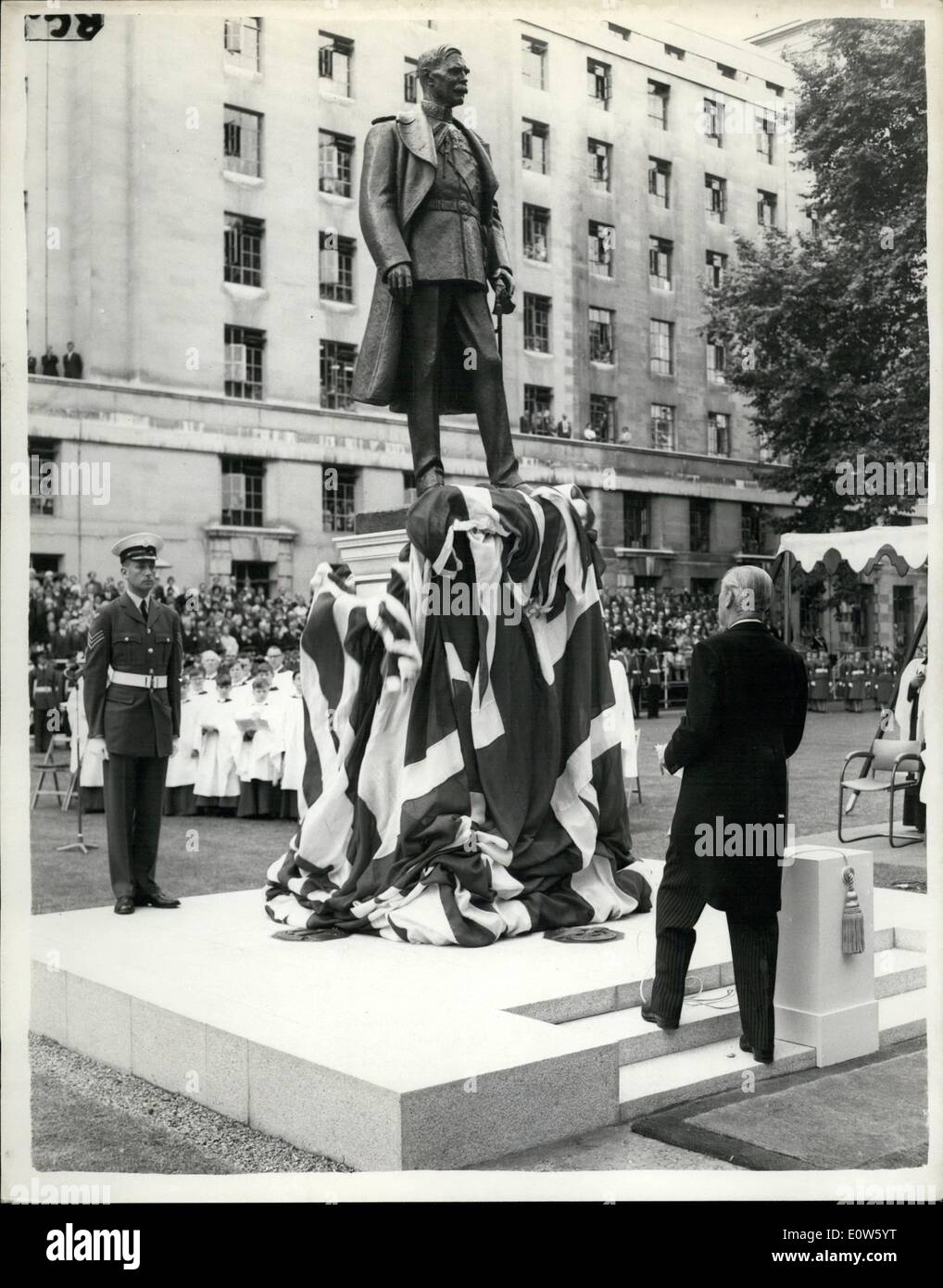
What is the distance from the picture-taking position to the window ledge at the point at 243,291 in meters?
22.6

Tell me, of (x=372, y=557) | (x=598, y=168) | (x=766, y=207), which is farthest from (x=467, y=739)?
(x=766, y=207)

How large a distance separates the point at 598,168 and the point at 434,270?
11.3 metres

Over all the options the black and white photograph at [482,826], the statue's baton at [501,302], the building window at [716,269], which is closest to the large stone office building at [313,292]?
the building window at [716,269]

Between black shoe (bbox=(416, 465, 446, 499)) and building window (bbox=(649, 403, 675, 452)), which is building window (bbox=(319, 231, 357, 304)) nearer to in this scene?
building window (bbox=(649, 403, 675, 452))

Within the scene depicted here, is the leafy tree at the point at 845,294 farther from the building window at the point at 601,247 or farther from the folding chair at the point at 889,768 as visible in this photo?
the folding chair at the point at 889,768

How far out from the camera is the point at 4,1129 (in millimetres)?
4070

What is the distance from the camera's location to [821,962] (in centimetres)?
484

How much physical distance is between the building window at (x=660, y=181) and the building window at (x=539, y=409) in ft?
23.3

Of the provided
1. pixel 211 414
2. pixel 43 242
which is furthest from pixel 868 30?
pixel 211 414

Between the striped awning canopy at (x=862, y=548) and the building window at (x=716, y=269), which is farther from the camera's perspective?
the building window at (x=716, y=269)

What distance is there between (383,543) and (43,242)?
1300 centimetres

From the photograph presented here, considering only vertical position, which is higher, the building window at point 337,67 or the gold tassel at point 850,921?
the building window at point 337,67

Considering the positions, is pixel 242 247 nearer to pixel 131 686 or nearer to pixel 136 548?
pixel 136 548
